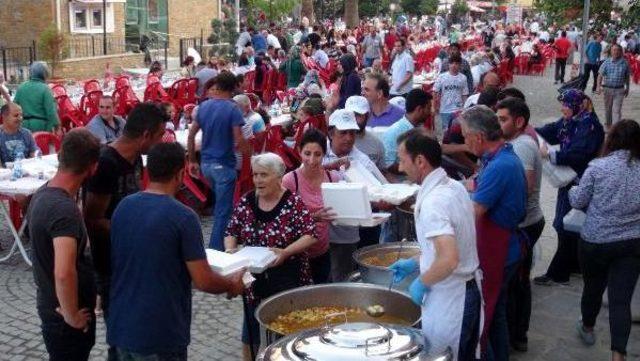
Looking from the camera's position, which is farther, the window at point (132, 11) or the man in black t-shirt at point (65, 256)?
the window at point (132, 11)

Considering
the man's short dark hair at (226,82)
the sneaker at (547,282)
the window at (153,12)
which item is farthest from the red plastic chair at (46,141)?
the window at (153,12)

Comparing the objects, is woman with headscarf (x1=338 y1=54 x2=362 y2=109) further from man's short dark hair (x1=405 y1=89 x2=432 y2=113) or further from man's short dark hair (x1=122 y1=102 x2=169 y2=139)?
man's short dark hair (x1=122 y1=102 x2=169 y2=139)

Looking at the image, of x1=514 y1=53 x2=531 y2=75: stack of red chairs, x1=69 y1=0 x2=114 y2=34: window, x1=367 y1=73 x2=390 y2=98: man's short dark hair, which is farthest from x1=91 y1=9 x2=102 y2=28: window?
x1=367 y1=73 x2=390 y2=98: man's short dark hair

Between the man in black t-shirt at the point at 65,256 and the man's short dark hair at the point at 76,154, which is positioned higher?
the man's short dark hair at the point at 76,154

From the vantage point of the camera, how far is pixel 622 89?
610 inches

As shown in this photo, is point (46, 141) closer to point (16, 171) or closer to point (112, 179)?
point (16, 171)

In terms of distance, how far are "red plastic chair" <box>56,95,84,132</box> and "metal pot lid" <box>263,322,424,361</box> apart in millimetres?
8732

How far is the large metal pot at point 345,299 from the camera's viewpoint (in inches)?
155

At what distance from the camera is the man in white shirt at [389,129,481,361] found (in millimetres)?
3461

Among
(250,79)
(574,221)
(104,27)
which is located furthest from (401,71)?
(104,27)

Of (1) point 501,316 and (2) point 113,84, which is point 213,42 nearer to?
(2) point 113,84

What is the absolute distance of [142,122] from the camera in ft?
14.3

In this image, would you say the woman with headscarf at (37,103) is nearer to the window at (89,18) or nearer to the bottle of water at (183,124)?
the bottle of water at (183,124)

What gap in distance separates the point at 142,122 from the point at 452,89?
8.14 metres
